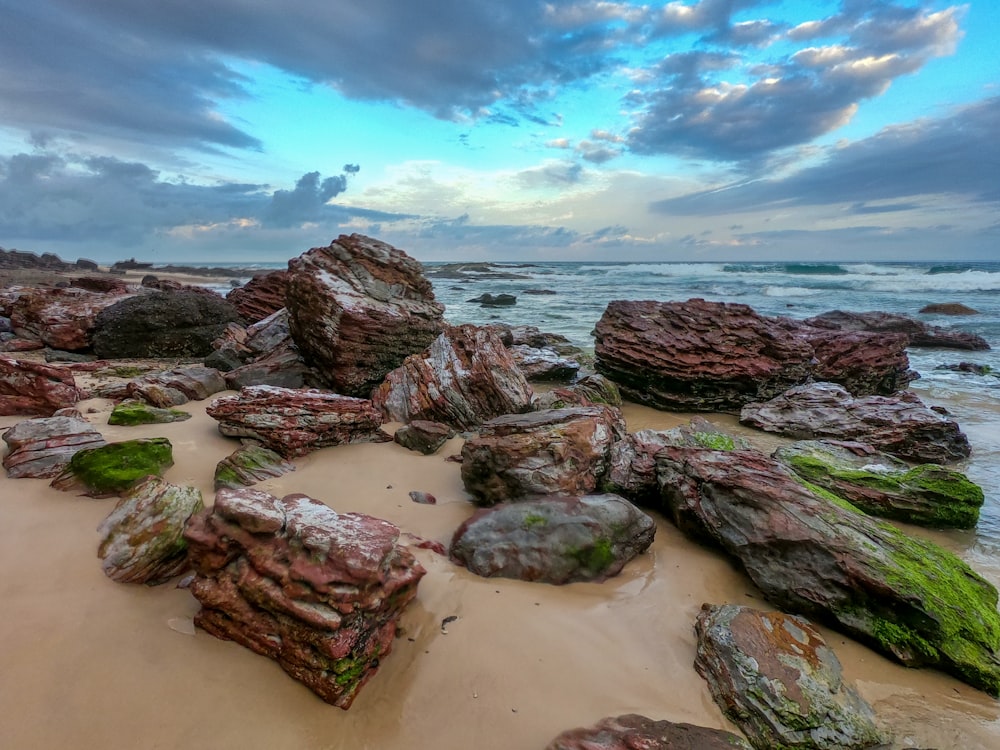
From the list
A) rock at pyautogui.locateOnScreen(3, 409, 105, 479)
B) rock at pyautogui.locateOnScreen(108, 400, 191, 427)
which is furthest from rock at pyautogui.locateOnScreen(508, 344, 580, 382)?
rock at pyautogui.locateOnScreen(3, 409, 105, 479)

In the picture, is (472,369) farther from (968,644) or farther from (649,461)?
(968,644)

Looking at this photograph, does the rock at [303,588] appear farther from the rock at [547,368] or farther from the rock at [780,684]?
the rock at [547,368]

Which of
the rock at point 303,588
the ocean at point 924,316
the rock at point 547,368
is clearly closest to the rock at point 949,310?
the ocean at point 924,316

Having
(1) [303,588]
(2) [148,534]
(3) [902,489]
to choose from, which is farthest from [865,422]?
(2) [148,534]

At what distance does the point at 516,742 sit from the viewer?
7.77 feet

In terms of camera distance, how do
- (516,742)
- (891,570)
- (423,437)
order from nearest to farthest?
(516,742) → (891,570) → (423,437)

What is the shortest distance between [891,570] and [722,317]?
7730mm

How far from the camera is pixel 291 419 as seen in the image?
5.17 metres

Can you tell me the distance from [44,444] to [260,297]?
29.6ft

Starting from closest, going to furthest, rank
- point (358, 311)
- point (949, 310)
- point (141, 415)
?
1. point (141, 415)
2. point (358, 311)
3. point (949, 310)

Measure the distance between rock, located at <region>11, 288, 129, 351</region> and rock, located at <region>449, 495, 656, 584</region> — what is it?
1021 centimetres

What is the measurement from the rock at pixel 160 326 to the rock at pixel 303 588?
9.03 m

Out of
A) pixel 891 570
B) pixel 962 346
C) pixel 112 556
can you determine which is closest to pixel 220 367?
pixel 112 556

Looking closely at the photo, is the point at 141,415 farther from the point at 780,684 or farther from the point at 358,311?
the point at 780,684
